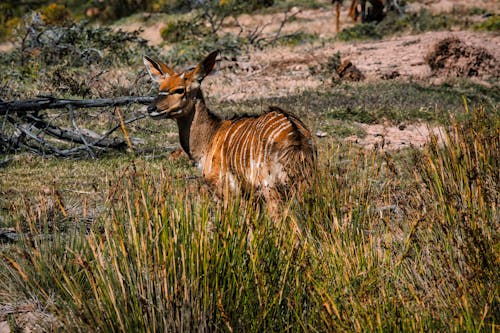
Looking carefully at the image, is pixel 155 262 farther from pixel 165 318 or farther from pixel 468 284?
pixel 468 284

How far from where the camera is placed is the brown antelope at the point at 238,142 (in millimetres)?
5656

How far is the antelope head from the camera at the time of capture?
6.71 m

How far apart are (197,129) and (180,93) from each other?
392 millimetres

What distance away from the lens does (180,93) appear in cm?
688

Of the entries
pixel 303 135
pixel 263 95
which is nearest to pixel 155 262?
pixel 303 135

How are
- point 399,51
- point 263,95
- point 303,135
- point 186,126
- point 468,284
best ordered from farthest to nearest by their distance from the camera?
point 399,51 → point 263,95 → point 186,126 → point 303,135 → point 468,284

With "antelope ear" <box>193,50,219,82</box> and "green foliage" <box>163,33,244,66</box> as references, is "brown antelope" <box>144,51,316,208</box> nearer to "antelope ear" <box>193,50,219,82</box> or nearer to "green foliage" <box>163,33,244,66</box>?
"antelope ear" <box>193,50,219,82</box>

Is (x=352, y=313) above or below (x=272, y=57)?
above

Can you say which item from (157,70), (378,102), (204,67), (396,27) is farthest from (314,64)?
(204,67)

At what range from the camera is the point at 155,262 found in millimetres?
3830

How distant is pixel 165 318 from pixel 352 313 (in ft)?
3.29

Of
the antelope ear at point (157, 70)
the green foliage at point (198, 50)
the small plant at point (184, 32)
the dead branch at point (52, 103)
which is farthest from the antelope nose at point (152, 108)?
the small plant at point (184, 32)

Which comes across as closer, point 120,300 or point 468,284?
point 468,284

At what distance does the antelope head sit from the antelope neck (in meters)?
0.05
